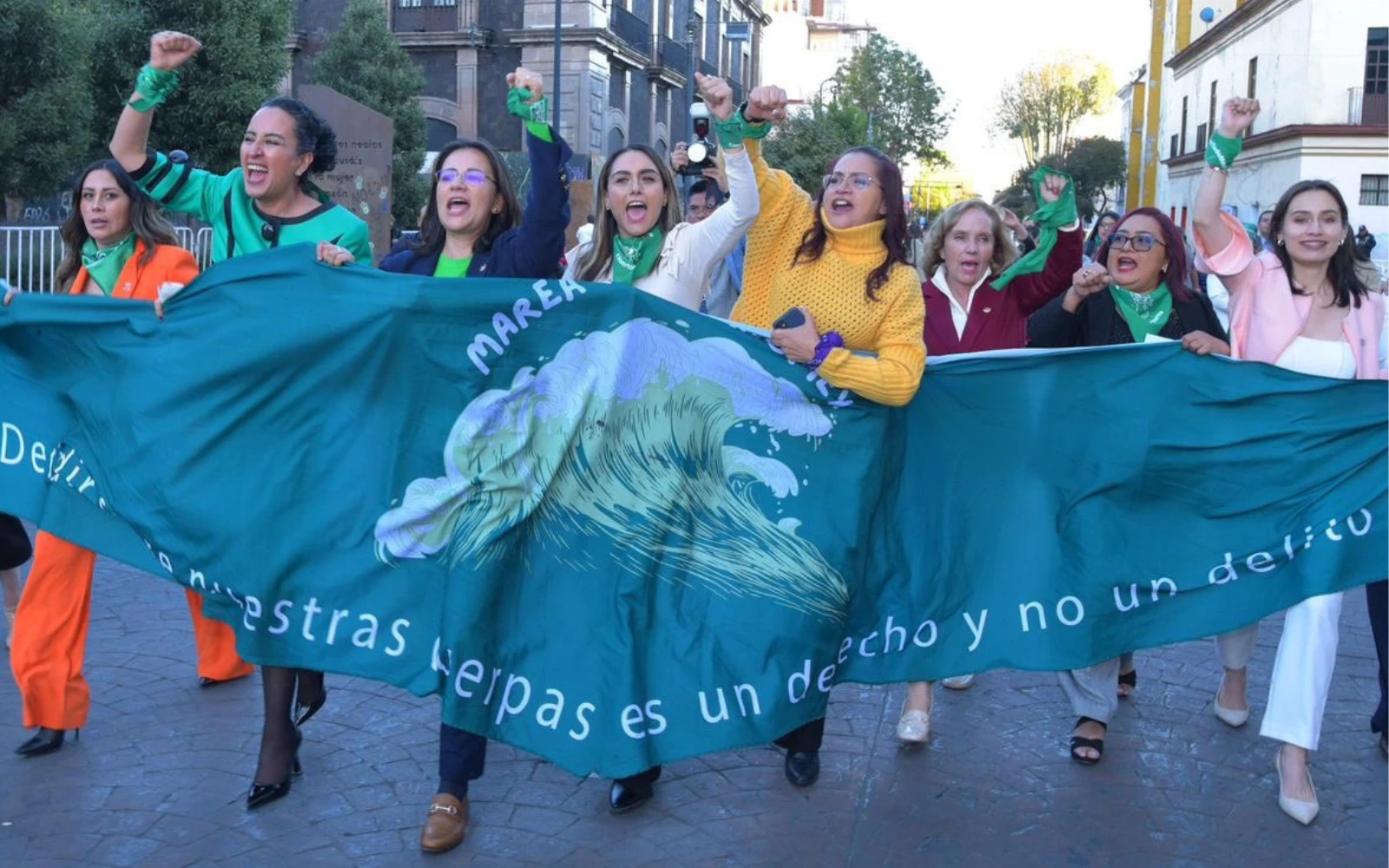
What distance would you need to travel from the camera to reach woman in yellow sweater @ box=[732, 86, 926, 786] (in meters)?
4.18

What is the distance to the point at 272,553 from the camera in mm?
4148

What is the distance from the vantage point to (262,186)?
4691mm

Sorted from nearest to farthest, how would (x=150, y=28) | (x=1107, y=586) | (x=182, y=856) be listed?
(x=182, y=856) → (x=1107, y=586) → (x=150, y=28)

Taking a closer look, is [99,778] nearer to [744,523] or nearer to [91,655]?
[91,655]

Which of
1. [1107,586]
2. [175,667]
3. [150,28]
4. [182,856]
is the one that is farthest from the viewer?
[150,28]

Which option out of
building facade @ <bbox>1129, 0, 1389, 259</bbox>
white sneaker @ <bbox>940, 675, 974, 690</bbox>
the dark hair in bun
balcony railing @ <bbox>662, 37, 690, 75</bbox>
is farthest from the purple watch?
balcony railing @ <bbox>662, 37, 690, 75</bbox>

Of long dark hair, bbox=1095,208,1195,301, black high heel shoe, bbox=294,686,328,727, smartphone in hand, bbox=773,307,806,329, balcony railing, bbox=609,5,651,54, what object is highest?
balcony railing, bbox=609,5,651,54

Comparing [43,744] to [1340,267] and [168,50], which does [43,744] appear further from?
[1340,267]

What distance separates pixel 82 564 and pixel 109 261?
1.08 metres

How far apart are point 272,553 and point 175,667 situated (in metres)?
2.00

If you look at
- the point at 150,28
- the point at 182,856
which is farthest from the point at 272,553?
the point at 150,28

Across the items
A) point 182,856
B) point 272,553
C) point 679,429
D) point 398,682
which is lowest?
point 182,856

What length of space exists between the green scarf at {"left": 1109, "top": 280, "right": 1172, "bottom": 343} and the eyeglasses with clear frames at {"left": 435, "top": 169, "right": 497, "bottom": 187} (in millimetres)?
2320

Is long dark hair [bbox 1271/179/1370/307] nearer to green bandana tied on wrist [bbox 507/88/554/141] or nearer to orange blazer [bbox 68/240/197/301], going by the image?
green bandana tied on wrist [bbox 507/88/554/141]
